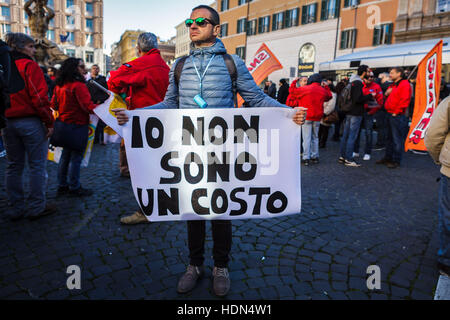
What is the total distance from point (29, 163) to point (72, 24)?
63.6 metres

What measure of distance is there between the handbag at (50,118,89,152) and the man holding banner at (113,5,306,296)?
231 cm

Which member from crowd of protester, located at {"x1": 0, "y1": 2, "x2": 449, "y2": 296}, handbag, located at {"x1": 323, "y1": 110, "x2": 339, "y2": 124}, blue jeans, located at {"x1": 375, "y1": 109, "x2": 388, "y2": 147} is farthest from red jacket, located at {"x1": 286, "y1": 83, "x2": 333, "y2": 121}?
crowd of protester, located at {"x1": 0, "y1": 2, "x2": 449, "y2": 296}

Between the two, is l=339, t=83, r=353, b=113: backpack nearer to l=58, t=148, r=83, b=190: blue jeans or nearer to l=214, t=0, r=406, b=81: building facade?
l=58, t=148, r=83, b=190: blue jeans

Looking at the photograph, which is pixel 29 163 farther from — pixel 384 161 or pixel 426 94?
pixel 384 161

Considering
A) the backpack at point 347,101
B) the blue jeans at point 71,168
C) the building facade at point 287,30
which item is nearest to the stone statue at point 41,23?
the blue jeans at point 71,168

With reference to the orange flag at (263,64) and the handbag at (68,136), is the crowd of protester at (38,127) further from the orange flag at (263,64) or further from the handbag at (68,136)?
the orange flag at (263,64)

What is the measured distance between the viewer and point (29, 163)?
365 centimetres

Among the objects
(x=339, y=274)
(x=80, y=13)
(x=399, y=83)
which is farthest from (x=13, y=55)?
(x=80, y=13)

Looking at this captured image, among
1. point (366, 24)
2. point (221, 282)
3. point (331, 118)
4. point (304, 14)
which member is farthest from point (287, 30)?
point (221, 282)

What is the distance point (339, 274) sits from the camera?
2689 millimetres

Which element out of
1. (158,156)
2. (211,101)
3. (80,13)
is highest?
(80,13)

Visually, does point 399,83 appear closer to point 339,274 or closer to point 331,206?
point 331,206

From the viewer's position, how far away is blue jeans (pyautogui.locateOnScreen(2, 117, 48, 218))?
3488 mm
